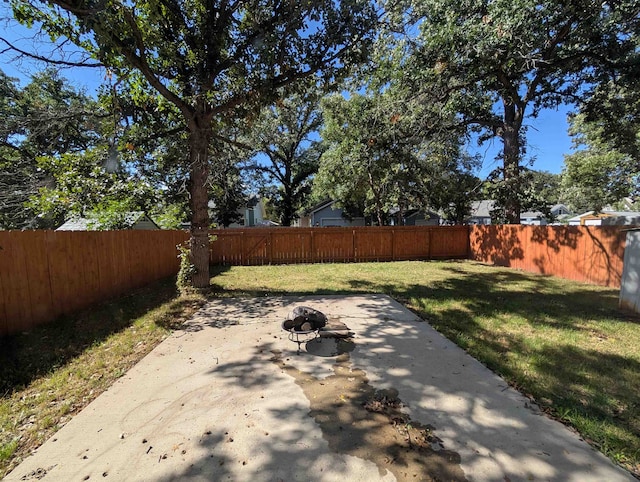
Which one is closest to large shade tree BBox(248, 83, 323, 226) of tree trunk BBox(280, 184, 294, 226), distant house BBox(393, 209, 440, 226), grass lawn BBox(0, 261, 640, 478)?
tree trunk BBox(280, 184, 294, 226)

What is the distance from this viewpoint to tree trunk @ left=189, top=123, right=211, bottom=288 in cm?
637

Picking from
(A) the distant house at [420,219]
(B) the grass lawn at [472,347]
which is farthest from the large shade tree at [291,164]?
(B) the grass lawn at [472,347]

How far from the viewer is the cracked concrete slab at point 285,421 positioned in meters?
1.91

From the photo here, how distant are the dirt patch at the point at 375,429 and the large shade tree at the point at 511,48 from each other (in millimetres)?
7228

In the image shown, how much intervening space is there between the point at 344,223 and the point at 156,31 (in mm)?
20717

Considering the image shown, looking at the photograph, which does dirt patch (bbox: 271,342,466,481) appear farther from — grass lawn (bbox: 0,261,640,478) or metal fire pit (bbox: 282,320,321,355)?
grass lawn (bbox: 0,261,640,478)

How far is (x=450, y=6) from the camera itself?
26.5 ft

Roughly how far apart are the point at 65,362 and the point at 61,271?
2.02m

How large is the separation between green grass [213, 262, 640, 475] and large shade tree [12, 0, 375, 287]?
392cm

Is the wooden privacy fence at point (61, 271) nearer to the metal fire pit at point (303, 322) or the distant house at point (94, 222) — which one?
the distant house at point (94, 222)

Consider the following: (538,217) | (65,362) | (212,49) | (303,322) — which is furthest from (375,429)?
(538,217)

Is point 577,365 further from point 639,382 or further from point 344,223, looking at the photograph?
point 344,223

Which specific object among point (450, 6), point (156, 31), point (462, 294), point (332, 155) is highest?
point (450, 6)

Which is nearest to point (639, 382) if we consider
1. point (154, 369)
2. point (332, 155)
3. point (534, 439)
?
point (534, 439)
